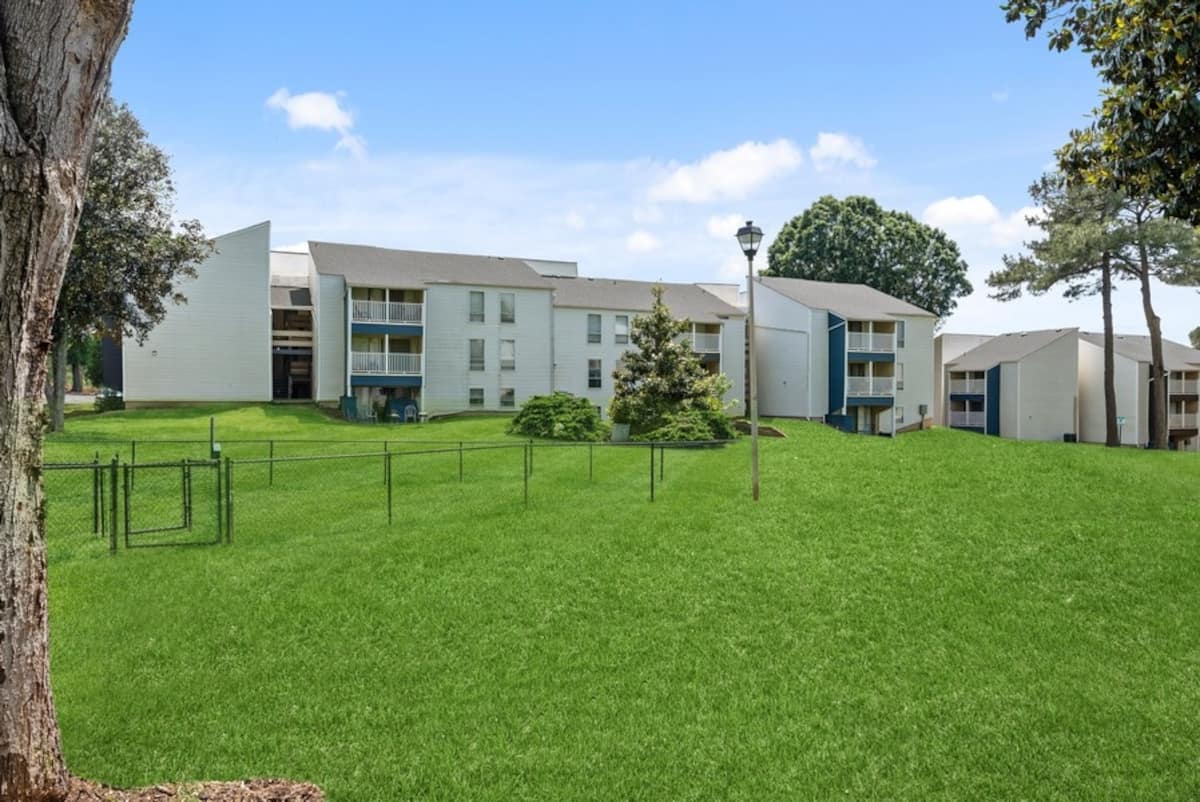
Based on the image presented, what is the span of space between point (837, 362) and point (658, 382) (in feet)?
52.5

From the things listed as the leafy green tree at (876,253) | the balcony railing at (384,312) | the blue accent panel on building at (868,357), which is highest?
the leafy green tree at (876,253)

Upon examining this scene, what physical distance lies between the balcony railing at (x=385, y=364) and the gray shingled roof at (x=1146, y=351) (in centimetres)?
3776

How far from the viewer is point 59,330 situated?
74.5 feet

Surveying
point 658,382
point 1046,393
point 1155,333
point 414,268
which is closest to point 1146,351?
point 1046,393

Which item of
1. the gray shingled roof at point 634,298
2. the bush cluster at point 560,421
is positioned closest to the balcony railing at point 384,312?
the gray shingled roof at point 634,298

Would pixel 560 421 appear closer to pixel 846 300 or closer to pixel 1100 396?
pixel 846 300

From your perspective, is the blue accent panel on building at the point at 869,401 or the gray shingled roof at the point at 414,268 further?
the blue accent panel on building at the point at 869,401

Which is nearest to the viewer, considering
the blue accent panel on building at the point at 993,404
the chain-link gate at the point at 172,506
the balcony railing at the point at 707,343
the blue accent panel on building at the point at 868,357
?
the chain-link gate at the point at 172,506

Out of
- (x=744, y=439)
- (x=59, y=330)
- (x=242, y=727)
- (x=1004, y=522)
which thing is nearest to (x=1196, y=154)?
(x=1004, y=522)

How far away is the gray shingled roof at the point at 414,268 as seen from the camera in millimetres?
33562

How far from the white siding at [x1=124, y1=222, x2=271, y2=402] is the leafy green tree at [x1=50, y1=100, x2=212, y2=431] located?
22.8 ft

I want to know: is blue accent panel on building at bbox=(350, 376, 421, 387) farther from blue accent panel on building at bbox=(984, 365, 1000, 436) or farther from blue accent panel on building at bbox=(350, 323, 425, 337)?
blue accent panel on building at bbox=(984, 365, 1000, 436)

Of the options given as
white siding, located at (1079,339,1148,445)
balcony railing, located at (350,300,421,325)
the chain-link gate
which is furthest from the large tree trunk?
white siding, located at (1079,339,1148,445)

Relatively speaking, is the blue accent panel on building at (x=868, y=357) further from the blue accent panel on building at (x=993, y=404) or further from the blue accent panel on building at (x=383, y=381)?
the blue accent panel on building at (x=383, y=381)
